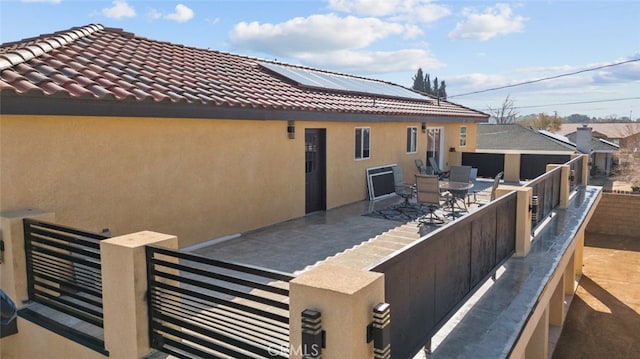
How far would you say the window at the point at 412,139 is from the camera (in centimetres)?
1515

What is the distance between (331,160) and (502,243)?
5552mm

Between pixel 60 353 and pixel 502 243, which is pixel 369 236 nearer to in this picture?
pixel 502 243

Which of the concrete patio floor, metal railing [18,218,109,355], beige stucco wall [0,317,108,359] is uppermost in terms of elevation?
metal railing [18,218,109,355]

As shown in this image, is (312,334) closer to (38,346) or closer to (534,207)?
(38,346)

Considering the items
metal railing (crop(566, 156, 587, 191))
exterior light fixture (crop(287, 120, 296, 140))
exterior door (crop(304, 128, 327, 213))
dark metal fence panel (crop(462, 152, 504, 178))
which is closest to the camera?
exterior light fixture (crop(287, 120, 296, 140))

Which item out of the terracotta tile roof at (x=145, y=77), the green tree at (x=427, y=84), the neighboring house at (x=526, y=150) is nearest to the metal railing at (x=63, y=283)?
the terracotta tile roof at (x=145, y=77)

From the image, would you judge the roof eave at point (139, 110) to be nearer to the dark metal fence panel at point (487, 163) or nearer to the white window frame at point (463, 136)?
the dark metal fence panel at point (487, 163)

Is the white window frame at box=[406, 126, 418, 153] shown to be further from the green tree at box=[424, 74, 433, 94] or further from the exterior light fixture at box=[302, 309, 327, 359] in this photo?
the green tree at box=[424, 74, 433, 94]

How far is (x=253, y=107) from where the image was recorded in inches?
315

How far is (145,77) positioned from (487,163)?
48.0ft

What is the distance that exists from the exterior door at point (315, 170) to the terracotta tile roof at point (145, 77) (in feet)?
2.79

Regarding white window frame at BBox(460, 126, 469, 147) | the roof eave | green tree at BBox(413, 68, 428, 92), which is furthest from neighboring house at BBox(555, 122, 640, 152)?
the roof eave

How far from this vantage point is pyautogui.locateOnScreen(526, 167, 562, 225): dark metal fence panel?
337 inches

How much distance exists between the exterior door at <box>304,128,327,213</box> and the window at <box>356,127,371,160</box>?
170 centimetres
